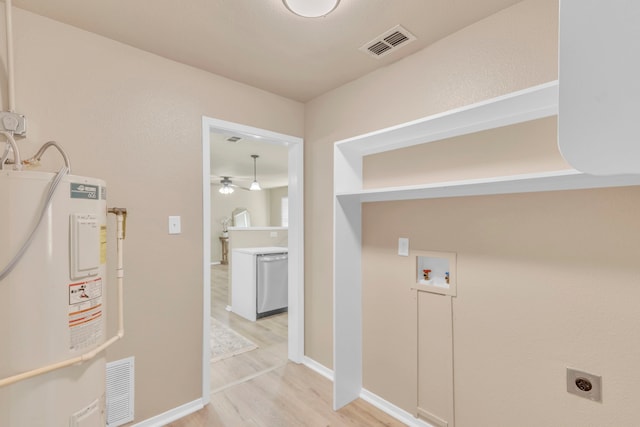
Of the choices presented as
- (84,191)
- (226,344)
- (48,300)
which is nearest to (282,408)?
(226,344)

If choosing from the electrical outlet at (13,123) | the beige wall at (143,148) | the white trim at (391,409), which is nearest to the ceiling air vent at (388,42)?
the beige wall at (143,148)

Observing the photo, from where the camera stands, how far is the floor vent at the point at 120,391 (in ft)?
5.74

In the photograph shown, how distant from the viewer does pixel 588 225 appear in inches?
52.2

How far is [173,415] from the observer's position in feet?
6.58

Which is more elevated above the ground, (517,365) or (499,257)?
(499,257)

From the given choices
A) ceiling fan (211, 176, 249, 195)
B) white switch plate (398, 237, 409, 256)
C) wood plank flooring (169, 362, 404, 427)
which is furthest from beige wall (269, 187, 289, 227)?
white switch plate (398, 237, 409, 256)

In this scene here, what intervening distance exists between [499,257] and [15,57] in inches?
109

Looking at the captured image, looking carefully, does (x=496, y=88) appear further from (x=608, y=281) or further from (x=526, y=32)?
(x=608, y=281)

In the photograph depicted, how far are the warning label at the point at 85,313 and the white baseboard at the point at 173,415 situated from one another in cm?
105

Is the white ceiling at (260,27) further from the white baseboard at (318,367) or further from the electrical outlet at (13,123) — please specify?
the white baseboard at (318,367)

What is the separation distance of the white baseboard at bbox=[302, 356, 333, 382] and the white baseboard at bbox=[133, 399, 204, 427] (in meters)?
0.97

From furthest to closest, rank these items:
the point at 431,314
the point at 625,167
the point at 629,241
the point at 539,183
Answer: the point at 431,314 → the point at 539,183 → the point at 629,241 → the point at 625,167

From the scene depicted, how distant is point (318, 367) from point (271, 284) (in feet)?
5.30

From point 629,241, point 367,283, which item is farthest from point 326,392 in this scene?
point 629,241
